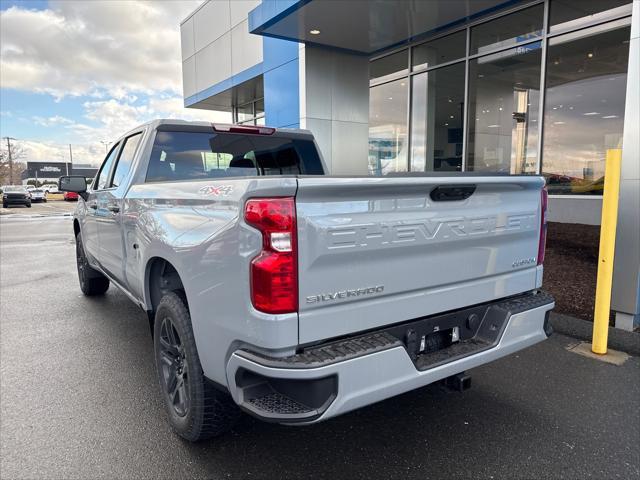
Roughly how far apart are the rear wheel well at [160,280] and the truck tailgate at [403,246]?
47.7 inches

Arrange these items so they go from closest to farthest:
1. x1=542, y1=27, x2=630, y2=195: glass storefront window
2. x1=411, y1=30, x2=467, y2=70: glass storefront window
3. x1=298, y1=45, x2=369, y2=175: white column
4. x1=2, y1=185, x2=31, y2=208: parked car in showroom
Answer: x1=542, y1=27, x2=630, y2=195: glass storefront window
x1=411, y1=30, x2=467, y2=70: glass storefront window
x1=298, y1=45, x2=369, y2=175: white column
x1=2, y1=185, x2=31, y2=208: parked car in showroom

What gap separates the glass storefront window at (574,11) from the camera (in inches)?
351

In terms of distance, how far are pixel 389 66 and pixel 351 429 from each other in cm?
1188

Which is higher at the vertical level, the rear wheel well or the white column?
the white column

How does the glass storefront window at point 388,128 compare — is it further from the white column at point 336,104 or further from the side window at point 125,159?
the side window at point 125,159

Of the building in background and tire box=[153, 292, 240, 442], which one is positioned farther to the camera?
the building in background

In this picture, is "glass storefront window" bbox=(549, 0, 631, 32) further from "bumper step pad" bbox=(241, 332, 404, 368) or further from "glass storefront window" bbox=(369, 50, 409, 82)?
"bumper step pad" bbox=(241, 332, 404, 368)

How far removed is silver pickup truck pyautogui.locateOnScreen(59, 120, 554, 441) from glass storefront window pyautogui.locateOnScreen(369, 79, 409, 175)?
1053cm

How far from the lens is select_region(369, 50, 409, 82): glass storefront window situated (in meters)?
12.5

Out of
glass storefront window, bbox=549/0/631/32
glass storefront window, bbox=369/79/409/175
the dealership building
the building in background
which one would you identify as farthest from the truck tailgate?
the building in background

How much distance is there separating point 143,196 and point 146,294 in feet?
2.31

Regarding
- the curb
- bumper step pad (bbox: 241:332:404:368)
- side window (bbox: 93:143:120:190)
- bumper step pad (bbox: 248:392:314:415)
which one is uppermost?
side window (bbox: 93:143:120:190)

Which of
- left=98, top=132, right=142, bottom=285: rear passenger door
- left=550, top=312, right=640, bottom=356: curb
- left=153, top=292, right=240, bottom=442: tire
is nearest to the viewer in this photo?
left=153, top=292, right=240, bottom=442: tire

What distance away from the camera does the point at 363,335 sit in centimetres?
221
